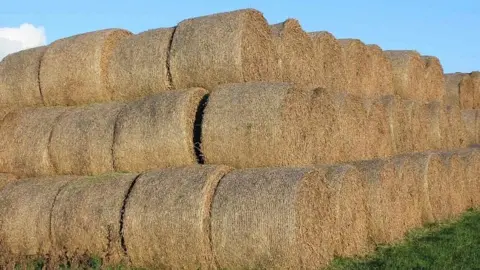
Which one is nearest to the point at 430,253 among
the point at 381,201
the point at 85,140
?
the point at 381,201

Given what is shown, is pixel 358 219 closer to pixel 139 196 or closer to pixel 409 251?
pixel 409 251

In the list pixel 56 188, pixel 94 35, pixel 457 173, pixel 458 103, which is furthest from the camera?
pixel 458 103

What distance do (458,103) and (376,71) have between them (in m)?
6.13

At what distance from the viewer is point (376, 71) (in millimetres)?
13430

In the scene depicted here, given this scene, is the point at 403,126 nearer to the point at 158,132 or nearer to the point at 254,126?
the point at 254,126

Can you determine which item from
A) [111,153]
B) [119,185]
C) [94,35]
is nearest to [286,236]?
[119,185]

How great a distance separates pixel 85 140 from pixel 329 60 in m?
4.41

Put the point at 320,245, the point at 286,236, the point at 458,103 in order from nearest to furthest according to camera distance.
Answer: the point at 286,236, the point at 320,245, the point at 458,103

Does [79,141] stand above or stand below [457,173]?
above

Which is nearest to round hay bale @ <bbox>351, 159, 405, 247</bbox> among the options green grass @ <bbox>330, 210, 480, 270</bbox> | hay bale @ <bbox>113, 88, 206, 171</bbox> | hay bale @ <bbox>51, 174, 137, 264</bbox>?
green grass @ <bbox>330, 210, 480, 270</bbox>

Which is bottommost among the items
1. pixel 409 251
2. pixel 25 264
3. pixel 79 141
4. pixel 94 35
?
pixel 409 251

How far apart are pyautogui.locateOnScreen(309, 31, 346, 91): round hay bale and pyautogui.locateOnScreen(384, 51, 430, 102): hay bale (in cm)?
303

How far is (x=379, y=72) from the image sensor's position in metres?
13.6

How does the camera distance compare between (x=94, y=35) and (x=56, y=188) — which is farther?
(x=94, y=35)
